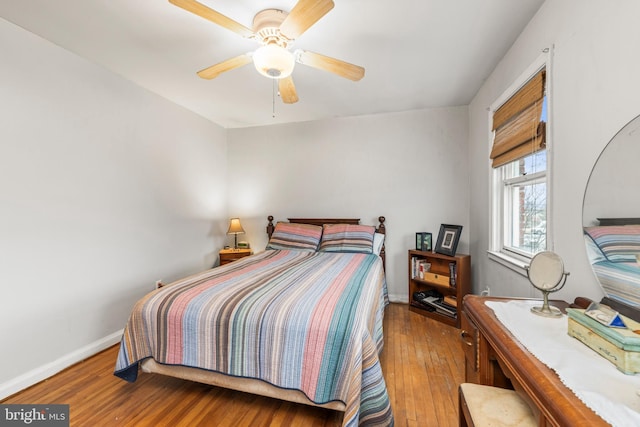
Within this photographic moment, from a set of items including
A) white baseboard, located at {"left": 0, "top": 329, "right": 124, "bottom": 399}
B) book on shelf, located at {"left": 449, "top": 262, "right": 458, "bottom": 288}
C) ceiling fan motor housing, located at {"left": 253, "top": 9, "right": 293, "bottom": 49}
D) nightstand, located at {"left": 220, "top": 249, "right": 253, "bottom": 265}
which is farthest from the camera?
nightstand, located at {"left": 220, "top": 249, "right": 253, "bottom": 265}

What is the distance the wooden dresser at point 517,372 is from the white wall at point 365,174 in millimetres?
2024

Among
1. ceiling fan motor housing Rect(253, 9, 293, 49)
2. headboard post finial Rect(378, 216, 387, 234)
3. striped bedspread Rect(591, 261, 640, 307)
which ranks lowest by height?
striped bedspread Rect(591, 261, 640, 307)

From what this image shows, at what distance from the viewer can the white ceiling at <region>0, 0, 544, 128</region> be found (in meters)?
1.63

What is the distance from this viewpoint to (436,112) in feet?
10.7

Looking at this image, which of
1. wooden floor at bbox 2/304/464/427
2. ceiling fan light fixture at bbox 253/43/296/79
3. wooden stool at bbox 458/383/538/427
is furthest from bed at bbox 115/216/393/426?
ceiling fan light fixture at bbox 253/43/296/79

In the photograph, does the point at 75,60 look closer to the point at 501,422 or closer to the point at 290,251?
the point at 290,251

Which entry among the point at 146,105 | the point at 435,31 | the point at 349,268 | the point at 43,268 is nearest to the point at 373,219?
the point at 349,268

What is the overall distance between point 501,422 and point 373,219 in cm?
270

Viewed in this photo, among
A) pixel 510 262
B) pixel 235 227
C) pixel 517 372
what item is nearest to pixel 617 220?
pixel 517 372

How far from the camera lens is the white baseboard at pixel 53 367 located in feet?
5.75

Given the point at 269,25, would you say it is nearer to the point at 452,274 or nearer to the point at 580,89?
the point at 580,89

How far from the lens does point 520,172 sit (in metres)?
2.12

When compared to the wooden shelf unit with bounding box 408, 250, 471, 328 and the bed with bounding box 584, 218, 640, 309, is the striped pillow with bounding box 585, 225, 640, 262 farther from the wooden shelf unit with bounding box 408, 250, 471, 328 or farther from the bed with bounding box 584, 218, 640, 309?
the wooden shelf unit with bounding box 408, 250, 471, 328

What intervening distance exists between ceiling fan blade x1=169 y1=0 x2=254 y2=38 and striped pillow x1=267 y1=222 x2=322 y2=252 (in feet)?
7.23
